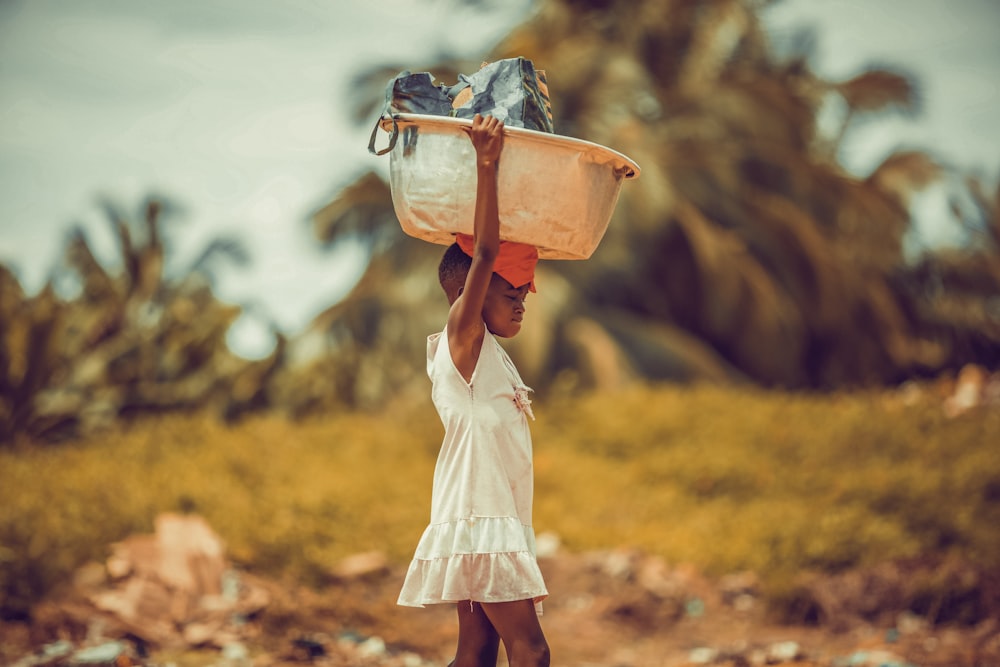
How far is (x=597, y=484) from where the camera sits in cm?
769

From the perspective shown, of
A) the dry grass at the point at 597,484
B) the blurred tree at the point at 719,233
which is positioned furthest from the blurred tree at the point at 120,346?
the blurred tree at the point at 719,233

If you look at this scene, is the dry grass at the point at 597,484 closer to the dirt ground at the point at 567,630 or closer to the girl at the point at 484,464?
the dirt ground at the point at 567,630

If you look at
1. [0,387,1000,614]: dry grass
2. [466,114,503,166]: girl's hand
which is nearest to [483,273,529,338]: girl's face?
[466,114,503,166]: girl's hand

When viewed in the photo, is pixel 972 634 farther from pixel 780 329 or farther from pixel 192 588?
pixel 780 329

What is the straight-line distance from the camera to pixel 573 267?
12.7 meters

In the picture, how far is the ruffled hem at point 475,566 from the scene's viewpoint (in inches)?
101

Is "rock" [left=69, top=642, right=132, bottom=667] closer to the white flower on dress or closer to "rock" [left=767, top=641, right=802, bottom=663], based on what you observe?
the white flower on dress

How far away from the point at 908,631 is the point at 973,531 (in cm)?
171

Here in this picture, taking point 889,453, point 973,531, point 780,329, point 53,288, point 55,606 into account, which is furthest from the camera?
point 780,329

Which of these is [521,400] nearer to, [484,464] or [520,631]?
[484,464]

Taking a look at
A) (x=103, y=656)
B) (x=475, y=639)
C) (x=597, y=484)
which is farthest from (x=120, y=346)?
(x=475, y=639)

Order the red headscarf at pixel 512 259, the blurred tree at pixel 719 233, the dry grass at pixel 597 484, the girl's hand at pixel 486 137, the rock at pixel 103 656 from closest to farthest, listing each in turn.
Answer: the girl's hand at pixel 486 137 → the red headscarf at pixel 512 259 → the rock at pixel 103 656 → the dry grass at pixel 597 484 → the blurred tree at pixel 719 233

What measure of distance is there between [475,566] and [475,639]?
0.95 ft

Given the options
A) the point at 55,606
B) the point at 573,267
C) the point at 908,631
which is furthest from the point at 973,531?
the point at 573,267
